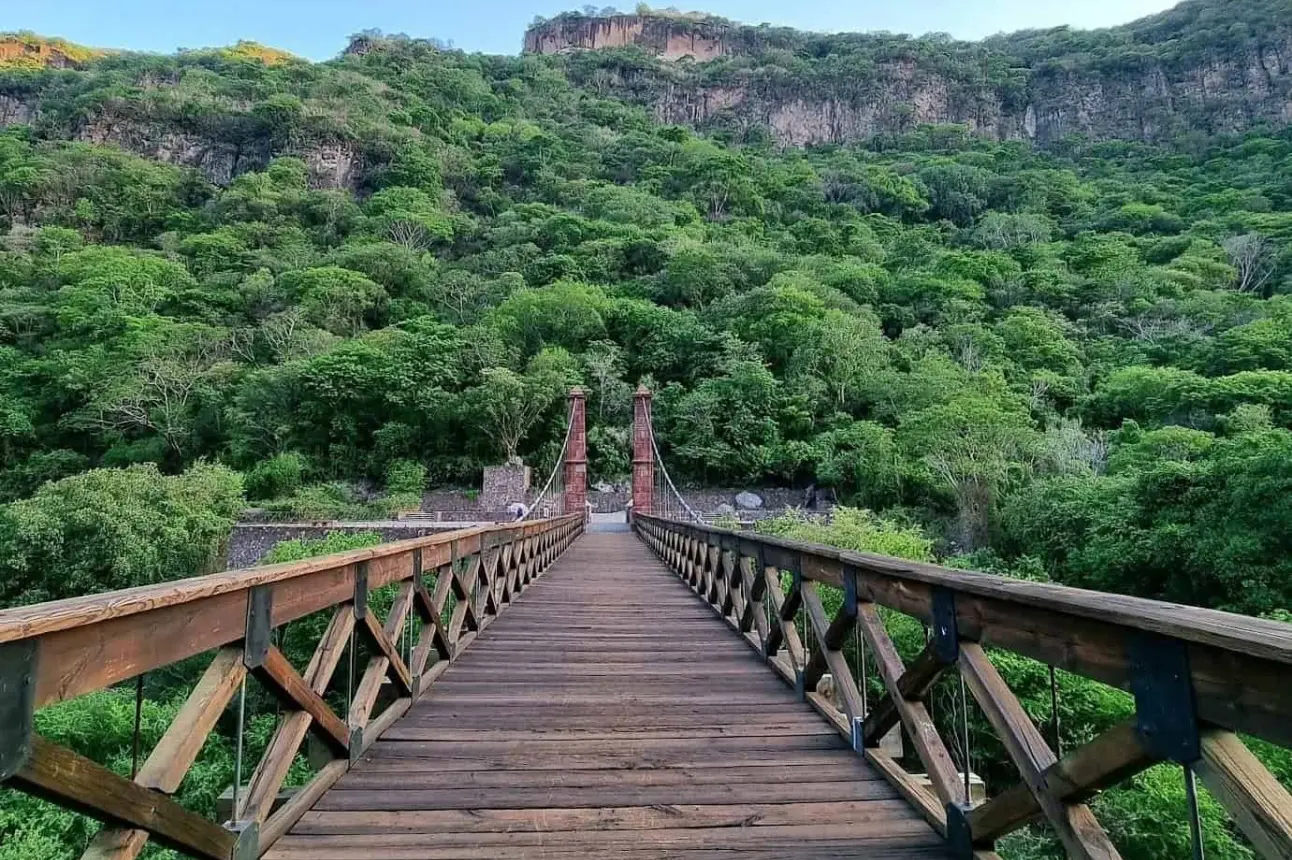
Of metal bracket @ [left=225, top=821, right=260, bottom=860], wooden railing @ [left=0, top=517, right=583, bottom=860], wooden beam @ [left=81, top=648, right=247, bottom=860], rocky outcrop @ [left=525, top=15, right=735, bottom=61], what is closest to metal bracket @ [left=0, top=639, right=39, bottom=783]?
wooden railing @ [left=0, top=517, right=583, bottom=860]

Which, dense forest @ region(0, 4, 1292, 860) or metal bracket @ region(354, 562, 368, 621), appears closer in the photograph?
metal bracket @ region(354, 562, 368, 621)

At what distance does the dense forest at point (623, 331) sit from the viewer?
14.7m

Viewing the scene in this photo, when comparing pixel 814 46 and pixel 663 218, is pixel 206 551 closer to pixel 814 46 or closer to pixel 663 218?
pixel 663 218

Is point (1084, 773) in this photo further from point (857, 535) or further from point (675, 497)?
point (675, 497)

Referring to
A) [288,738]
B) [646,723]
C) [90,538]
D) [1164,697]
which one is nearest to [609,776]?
[646,723]

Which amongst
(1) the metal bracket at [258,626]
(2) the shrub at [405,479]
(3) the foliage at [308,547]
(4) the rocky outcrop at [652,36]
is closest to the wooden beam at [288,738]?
(1) the metal bracket at [258,626]

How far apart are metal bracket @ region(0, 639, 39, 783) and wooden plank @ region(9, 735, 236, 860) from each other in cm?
3

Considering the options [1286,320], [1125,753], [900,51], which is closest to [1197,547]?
[1125,753]

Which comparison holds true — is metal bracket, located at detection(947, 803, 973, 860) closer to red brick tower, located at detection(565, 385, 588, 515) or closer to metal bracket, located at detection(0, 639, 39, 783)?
metal bracket, located at detection(0, 639, 39, 783)

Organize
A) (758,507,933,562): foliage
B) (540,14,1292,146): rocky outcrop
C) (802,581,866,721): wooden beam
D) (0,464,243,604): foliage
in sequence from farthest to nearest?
1. (540,14,1292,146): rocky outcrop
2. (0,464,243,604): foliage
3. (758,507,933,562): foliage
4. (802,581,866,721): wooden beam

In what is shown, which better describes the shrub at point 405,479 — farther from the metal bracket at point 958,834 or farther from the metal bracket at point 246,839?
the metal bracket at point 958,834

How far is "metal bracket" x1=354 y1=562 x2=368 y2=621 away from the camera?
7.37ft

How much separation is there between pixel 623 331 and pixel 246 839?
3011 cm

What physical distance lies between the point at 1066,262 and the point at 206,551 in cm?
4455
